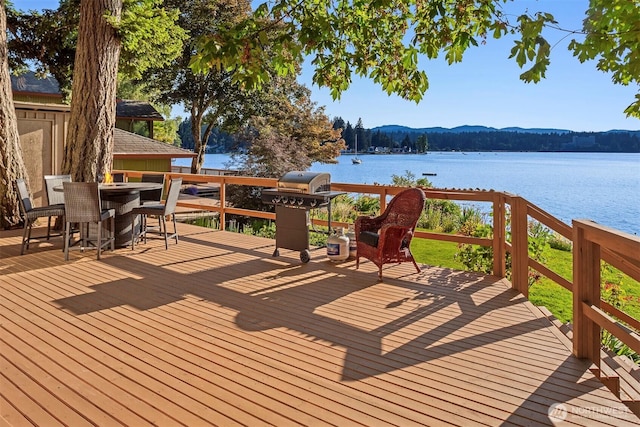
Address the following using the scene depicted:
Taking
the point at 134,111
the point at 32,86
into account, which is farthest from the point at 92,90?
the point at 134,111

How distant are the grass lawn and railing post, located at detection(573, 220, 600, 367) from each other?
241 centimetres

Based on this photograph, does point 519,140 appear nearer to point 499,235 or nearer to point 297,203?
point 499,235

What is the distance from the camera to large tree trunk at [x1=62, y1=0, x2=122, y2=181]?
6.95m

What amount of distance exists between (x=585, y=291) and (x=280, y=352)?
1.96 meters

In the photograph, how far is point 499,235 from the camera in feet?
16.0

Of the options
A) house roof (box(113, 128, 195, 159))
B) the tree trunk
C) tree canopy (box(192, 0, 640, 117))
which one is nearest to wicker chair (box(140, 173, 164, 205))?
tree canopy (box(192, 0, 640, 117))

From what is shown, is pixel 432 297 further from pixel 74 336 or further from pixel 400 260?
pixel 74 336

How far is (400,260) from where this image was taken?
192 inches

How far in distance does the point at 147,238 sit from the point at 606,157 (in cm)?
9968

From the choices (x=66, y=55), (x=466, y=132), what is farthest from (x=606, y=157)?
(x=66, y=55)

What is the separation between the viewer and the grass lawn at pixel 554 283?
222 inches

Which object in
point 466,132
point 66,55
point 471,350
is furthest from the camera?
point 466,132

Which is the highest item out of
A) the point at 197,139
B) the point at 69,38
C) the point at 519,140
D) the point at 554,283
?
the point at 519,140

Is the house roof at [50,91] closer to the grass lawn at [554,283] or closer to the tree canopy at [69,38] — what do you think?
the tree canopy at [69,38]
